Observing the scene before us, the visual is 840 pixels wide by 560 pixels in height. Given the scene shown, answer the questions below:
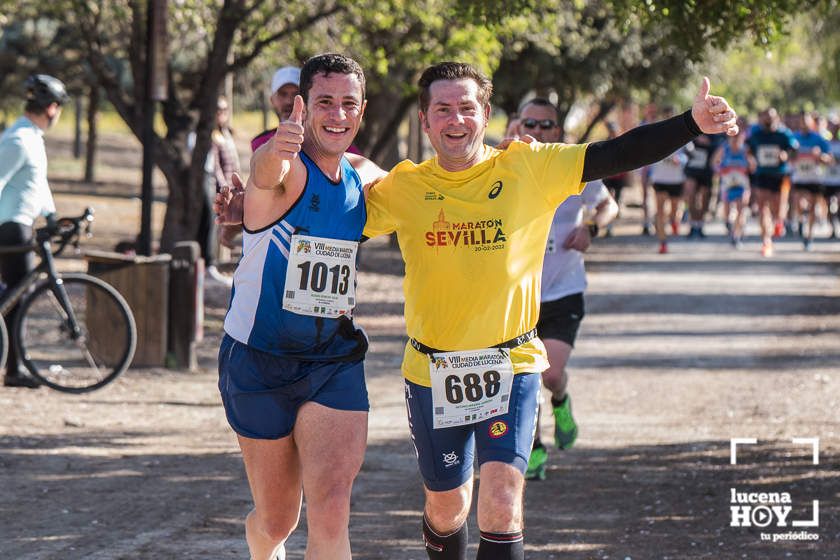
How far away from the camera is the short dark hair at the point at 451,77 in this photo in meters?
5.29

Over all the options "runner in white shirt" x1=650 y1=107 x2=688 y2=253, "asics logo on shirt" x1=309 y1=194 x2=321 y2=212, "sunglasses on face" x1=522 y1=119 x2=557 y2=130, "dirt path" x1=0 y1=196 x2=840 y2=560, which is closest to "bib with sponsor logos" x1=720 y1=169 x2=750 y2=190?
"runner in white shirt" x1=650 y1=107 x2=688 y2=253

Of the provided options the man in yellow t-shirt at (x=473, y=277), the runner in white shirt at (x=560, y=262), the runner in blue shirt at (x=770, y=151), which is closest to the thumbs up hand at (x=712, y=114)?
the man in yellow t-shirt at (x=473, y=277)

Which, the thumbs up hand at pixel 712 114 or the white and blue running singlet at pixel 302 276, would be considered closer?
the thumbs up hand at pixel 712 114

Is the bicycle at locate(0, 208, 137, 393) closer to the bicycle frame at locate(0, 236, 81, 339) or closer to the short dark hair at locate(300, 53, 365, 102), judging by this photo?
the bicycle frame at locate(0, 236, 81, 339)

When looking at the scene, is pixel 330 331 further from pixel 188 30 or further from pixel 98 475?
pixel 188 30

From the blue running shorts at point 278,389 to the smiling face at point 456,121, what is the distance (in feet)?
2.88

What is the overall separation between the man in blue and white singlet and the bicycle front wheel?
18.4 ft

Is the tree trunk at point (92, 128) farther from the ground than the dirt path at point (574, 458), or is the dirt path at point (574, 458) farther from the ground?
the tree trunk at point (92, 128)

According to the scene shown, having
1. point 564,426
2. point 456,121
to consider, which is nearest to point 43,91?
point 564,426

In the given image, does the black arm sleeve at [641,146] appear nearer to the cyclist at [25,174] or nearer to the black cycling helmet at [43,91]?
the cyclist at [25,174]

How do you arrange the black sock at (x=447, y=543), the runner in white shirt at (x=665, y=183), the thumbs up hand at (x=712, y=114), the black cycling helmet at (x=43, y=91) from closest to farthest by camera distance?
the thumbs up hand at (x=712, y=114) → the black sock at (x=447, y=543) → the black cycling helmet at (x=43, y=91) → the runner in white shirt at (x=665, y=183)

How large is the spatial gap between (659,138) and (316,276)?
127 cm

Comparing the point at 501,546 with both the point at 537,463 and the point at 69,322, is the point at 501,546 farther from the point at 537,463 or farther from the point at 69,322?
the point at 69,322

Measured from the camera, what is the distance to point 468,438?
5.34 m
